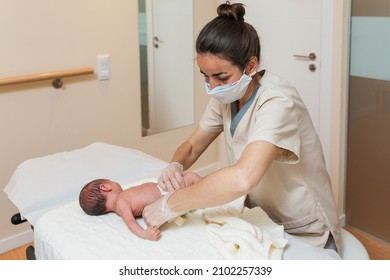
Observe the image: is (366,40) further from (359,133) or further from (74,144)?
(74,144)

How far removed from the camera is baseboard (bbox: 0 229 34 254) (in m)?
2.51

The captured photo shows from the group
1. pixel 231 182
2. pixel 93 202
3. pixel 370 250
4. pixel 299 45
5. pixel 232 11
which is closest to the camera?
pixel 231 182

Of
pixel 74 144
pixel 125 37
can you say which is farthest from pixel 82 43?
pixel 74 144

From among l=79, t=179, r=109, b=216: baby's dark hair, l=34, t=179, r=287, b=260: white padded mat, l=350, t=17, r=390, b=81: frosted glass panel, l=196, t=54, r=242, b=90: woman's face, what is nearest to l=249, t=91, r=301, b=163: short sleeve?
l=196, t=54, r=242, b=90: woman's face

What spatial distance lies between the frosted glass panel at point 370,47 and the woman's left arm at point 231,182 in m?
1.27

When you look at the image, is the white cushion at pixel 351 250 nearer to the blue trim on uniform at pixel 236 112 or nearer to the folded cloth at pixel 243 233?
the folded cloth at pixel 243 233

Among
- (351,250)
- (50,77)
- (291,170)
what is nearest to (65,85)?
(50,77)

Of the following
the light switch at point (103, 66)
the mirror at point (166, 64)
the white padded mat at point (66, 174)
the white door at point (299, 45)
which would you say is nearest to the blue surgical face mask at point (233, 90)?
the white padded mat at point (66, 174)

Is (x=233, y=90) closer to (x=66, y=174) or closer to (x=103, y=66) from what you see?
(x=66, y=174)

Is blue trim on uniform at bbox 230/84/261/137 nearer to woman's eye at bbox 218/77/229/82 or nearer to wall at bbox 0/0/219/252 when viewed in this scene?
woman's eye at bbox 218/77/229/82

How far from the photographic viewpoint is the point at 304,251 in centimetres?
131

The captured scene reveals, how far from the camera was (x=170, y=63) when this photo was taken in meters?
3.08

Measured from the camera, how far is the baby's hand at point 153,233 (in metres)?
1.33

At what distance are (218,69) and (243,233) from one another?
0.44 m
